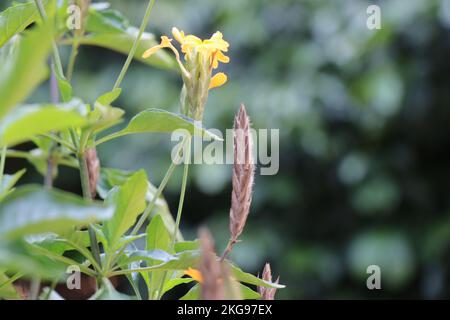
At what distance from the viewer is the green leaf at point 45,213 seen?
238 mm

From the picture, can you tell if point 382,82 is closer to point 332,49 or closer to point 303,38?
point 332,49

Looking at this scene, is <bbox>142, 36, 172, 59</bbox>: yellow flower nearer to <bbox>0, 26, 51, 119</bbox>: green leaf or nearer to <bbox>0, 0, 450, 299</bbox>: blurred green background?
<bbox>0, 26, 51, 119</bbox>: green leaf

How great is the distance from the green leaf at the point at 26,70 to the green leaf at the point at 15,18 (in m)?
0.20

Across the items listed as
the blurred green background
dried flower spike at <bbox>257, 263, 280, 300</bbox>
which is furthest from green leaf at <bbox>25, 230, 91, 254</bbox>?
the blurred green background

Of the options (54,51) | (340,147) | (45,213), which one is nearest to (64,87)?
(54,51)

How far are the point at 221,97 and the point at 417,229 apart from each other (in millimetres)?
682

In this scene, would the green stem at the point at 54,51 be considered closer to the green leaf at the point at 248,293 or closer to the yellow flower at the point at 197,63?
the yellow flower at the point at 197,63

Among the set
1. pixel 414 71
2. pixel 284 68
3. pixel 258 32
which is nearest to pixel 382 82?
pixel 414 71

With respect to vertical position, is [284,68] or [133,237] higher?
[284,68]

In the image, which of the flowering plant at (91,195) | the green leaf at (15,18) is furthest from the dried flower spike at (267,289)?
the green leaf at (15,18)

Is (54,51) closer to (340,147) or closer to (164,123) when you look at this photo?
(164,123)

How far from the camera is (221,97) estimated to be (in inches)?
75.0
